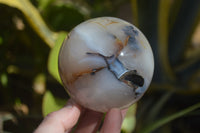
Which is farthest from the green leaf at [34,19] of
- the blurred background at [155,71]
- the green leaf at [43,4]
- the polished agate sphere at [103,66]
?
the polished agate sphere at [103,66]

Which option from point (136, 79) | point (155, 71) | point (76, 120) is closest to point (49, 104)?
point (76, 120)

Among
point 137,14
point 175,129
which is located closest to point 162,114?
point 175,129

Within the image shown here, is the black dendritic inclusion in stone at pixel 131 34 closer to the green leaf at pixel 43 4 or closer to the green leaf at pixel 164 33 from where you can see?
Result: the green leaf at pixel 164 33

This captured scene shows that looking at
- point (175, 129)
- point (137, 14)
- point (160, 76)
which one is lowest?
point (175, 129)

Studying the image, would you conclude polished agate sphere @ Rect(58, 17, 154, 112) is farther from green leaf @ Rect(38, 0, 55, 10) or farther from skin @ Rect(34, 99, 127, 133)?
green leaf @ Rect(38, 0, 55, 10)

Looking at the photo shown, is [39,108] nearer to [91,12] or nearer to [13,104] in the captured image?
[13,104]
